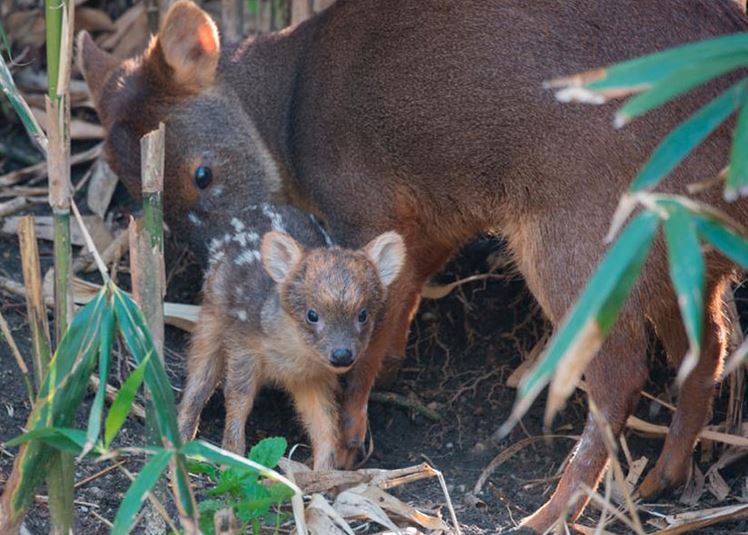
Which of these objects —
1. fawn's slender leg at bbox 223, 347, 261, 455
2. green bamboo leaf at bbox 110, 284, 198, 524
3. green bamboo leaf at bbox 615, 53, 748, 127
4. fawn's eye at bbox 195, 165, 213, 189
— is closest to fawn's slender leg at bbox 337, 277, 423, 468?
fawn's slender leg at bbox 223, 347, 261, 455

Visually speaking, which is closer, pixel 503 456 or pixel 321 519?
pixel 321 519

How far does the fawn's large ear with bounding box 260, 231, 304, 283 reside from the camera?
532cm

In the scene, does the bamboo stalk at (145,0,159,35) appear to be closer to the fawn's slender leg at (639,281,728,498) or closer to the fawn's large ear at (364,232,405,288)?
the fawn's large ear at (364,232,405,288)

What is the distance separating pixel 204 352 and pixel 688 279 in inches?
136

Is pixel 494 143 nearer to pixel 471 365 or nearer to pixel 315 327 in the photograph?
pixel 315 327

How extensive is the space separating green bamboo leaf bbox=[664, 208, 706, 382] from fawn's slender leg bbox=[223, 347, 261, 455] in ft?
9.95

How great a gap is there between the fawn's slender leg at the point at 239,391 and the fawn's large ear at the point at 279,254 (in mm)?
411

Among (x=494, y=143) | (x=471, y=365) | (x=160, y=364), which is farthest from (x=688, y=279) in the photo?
(x=471, y=365)

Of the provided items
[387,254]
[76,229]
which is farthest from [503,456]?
[76,229]

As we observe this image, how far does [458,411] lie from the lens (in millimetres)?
6270

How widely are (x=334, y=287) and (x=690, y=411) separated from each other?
174 centimetres

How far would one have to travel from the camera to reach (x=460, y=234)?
571 centimetres

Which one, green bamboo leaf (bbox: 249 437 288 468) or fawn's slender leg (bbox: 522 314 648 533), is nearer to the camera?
green bamboo leaf (bbox: 249 437 288 468)

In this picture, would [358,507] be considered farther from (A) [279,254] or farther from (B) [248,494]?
(A) [279,254]
